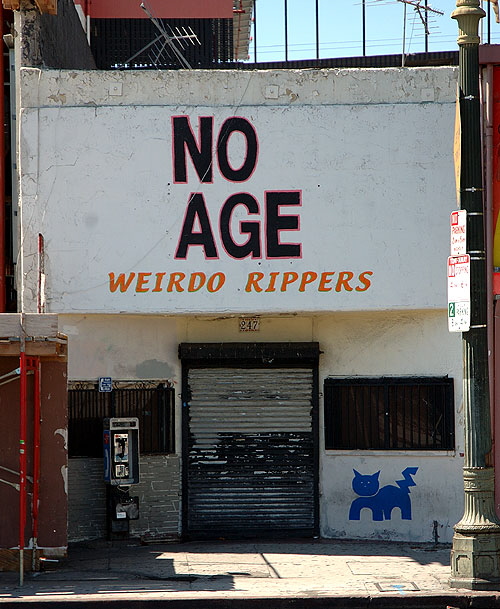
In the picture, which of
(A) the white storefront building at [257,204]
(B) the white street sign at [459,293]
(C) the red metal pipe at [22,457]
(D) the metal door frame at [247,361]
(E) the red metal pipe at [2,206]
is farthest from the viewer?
(D) the metal door frame at [247,361]

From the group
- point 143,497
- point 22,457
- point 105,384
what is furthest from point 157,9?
point 22,457

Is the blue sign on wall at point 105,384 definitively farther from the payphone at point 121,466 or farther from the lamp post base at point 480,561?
the lamp post base at point 480,561

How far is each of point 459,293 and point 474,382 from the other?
0.95 metres

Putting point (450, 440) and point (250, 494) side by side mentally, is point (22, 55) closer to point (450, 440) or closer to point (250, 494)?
point (250, 494)

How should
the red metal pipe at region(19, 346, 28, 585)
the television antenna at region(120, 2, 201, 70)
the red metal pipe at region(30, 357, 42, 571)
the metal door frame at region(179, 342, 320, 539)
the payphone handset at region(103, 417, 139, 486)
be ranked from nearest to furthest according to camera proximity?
the red metal pipe at region(19, 346, 28, 585)
the red metal pipe at region(30, 357, 42, 571)
the payphone handset at region(103, 417, 139, 486)
the metal door frame at region(179, 342, 320, 539)
the television antenna at region(120, 2, 201, 70)

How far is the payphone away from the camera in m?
12.6

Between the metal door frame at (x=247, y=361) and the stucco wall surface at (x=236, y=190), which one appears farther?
the metal door frame at (x=247, y=361)

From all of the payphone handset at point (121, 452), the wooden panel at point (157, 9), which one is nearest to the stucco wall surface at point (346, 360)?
the payphone handset at point (121, 452)

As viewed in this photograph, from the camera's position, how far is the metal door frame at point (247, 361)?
13.0 meters

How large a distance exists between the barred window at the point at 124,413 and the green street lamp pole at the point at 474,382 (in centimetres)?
466

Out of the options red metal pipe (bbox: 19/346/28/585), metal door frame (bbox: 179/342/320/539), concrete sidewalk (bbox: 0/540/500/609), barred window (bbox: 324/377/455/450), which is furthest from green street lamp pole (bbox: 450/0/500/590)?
red metal pipe (bbox: 19/346/28/585)

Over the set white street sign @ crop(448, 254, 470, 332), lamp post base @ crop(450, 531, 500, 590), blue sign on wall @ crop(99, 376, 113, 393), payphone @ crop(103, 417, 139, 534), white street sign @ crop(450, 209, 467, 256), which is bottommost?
lamp post base @ crop(450, 531, 500, 590)

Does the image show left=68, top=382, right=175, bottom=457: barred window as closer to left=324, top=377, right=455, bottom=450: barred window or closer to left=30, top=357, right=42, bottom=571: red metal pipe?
left=30, top=357, right=42, bottom=571: red metal pipe

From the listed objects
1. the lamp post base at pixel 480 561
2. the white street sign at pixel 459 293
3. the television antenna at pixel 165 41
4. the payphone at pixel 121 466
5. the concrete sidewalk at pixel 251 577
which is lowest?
the concrete sidewalk at pixel 251 577
